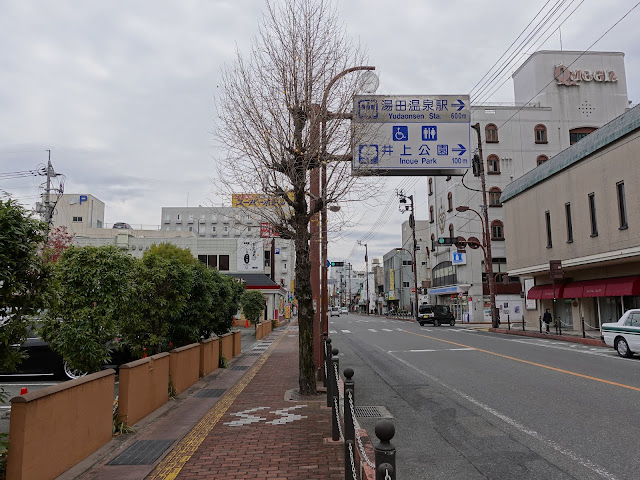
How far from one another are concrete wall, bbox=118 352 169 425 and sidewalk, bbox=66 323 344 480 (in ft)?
0.70

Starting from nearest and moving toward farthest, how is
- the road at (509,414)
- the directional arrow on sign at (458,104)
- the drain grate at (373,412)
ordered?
1. the road at (509,414)
2. the drain grate at (373,412)
3. the directional arrow on sign at (458,104)

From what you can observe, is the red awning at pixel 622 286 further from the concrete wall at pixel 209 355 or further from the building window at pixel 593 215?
the concrete wall at pixel 209 355

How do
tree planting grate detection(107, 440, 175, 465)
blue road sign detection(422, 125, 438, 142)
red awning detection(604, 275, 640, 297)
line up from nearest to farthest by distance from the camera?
tree planting grate detection(107, 440, 175, 465) → blue road sign detection(422, 125, 438, 142) → red awning detection(604, 275, 640, 297)

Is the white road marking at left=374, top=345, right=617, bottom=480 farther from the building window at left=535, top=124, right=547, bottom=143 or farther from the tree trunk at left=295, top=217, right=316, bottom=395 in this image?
the building window at left=535, top=124, right=547, bottom=143

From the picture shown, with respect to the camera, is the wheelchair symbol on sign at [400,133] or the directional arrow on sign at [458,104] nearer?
the wheelchair symbol on sign at [400,133]

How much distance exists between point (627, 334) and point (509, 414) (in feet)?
33.2

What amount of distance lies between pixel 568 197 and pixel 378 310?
76251mm

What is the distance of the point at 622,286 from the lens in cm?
2450

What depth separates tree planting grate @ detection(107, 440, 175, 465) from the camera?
602 centimetres

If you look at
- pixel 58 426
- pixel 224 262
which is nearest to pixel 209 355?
pixel 58 426

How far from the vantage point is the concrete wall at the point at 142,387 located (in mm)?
7391

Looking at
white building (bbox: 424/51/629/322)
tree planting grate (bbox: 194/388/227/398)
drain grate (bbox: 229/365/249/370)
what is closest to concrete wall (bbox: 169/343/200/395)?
tree planting grate (bbox: 194/388/227/398)

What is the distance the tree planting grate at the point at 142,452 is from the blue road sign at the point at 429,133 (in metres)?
9.31

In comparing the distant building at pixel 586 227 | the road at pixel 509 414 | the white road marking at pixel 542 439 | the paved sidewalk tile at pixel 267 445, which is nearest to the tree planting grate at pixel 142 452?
the paved sidewalk tile at pixel 267 445
